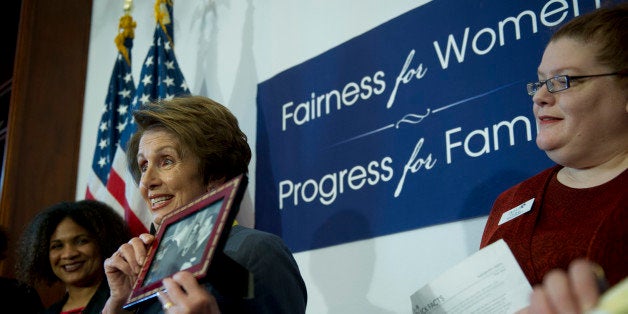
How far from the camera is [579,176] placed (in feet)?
4.97

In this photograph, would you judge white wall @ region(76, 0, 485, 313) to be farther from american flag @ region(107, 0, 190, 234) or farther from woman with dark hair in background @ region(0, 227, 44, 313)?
woman with dark hair in background @ region(0, 227, 44, 313)

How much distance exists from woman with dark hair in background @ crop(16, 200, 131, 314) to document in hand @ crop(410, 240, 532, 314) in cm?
182

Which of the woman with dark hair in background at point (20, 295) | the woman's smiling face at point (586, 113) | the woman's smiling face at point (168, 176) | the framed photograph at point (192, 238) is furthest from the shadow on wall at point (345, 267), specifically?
the woman with dark hair in background at point (20, 295)

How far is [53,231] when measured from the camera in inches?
117

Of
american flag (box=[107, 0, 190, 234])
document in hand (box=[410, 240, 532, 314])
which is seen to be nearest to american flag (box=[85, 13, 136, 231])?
american flag (box=[107, 0, 190, 234])

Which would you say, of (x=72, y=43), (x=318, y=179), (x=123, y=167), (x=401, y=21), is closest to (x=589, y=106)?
(x=401, y=21)

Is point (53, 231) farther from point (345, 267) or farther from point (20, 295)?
point (345, 267)

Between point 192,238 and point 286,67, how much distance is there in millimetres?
1737

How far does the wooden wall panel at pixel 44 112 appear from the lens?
148 inches

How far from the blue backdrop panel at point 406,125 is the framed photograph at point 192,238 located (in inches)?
38.8

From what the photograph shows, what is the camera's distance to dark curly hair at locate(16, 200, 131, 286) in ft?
9.63

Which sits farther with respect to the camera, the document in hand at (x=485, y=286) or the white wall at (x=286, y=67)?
the white wall at (x=286, y=67)

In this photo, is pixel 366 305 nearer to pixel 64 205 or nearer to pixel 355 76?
pixel 355 76

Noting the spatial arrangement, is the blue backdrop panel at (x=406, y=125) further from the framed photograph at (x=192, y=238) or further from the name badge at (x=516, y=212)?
the framed photograph at (x=192, y=238)
